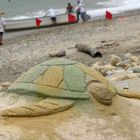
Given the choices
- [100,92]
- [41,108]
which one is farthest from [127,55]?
[41,108]

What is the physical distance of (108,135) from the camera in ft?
18.9

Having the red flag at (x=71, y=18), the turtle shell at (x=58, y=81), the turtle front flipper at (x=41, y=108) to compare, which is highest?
the turtle shell at (x=58, y=81)

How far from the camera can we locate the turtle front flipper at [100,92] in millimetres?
6008

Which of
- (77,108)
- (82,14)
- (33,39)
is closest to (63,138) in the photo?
(77,108)

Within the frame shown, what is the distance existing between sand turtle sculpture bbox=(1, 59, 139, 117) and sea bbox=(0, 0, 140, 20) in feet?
110

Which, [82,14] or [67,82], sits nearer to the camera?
[67,82]

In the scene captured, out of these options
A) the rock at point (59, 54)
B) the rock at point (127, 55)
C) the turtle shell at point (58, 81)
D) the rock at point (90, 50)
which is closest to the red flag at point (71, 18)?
the rock at point (90, 50)

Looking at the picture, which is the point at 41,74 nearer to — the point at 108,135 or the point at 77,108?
the point at 77,108

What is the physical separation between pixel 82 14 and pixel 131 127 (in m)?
25.6

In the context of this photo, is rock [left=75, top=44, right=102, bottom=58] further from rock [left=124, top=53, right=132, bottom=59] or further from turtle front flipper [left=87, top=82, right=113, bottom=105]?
turtle front flipper [left=87, top=82, right=113, bottom=105]

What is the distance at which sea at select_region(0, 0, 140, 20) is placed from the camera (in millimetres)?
42906

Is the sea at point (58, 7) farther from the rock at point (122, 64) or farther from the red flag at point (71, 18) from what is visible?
the rock at point (122, 64)

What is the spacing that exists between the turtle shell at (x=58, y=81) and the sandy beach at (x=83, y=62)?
0.18 m

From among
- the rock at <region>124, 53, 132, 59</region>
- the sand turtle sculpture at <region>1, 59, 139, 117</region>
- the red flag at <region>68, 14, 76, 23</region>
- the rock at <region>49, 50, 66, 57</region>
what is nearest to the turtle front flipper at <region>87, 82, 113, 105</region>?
the sand turtle sculpture at <region>1, 59, 139, 117</region>
